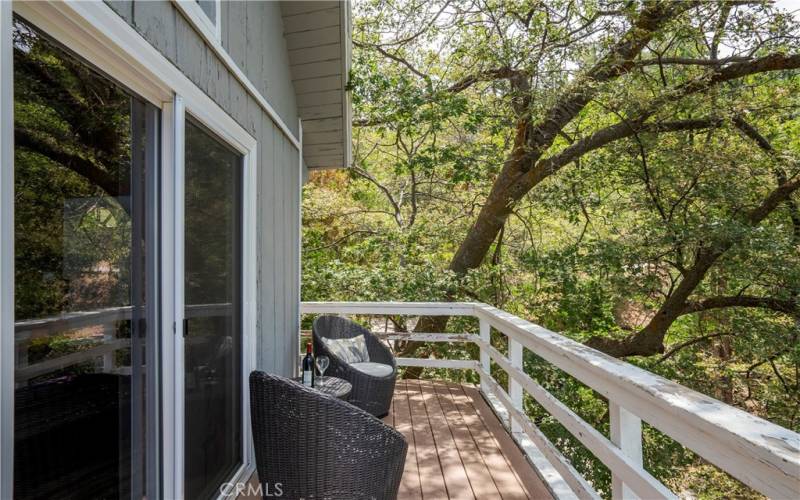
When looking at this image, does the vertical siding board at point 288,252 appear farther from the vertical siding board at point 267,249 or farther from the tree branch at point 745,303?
the tree branch at point 745,303

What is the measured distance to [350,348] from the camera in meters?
3.72

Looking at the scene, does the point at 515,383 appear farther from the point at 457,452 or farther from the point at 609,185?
the point at 609,185

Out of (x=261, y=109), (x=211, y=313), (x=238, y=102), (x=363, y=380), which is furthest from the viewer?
(x=363, y=380)

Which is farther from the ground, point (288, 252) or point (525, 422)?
point (288, 252)

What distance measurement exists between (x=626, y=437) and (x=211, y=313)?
174 cm

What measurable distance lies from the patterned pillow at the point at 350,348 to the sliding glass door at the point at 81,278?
2061 mm

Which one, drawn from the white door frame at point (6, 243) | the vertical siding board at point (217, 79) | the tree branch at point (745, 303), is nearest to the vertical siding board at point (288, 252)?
the vertical siding board at point (217, 79)

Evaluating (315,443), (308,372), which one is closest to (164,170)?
(315,443)

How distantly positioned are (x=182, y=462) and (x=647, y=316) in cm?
785

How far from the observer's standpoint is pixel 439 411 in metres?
3.62

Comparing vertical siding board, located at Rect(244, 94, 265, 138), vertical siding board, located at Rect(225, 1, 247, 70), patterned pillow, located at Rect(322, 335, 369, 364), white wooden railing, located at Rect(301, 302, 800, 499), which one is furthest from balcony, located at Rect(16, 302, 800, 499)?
vertical siding board, located at Rect(225, 1, 247, 70)

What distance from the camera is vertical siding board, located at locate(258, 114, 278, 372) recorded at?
108 inches

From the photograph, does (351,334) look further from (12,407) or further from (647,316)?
(647,316)

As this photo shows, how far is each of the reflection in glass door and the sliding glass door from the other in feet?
0.77
